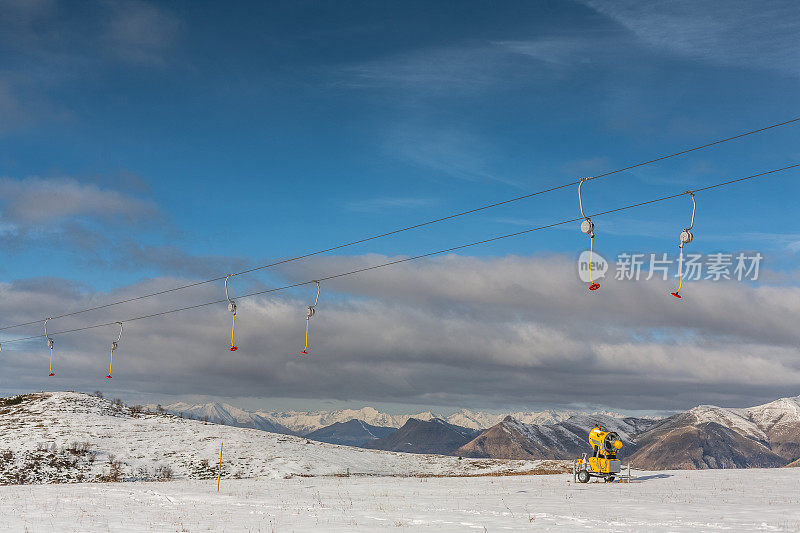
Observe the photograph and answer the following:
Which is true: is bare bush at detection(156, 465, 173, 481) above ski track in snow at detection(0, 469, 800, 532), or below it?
below

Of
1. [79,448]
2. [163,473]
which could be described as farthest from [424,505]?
[79,448]

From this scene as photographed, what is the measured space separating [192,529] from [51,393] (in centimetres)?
6467

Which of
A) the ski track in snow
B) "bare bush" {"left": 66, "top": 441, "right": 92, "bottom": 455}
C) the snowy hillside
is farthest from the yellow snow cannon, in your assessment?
"bare bush" {"left": 66, "top": 441, "right": 92, "bottom": 455}

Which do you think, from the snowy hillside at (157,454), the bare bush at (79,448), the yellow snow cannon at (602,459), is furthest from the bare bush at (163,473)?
the yellow snow cannon at (602,459)

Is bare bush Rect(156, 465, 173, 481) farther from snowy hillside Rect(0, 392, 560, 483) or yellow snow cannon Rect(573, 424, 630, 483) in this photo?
yellow snow cannon Rect(573, 424, 630, 483)

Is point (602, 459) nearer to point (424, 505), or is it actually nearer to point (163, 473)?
point (424, 505)

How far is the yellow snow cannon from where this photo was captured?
4231 centimetres

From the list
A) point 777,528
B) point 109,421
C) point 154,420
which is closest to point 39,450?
point 109,421

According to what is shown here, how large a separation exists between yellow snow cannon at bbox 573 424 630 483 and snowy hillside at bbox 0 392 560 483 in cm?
1348

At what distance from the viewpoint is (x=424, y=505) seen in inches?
1288

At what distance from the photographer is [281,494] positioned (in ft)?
129

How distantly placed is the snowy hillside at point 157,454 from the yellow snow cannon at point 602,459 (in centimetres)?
1348

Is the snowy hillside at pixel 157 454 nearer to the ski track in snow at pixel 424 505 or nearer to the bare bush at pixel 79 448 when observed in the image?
the bare bush at pixel 79 448

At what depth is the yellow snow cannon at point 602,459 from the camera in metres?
42.3
